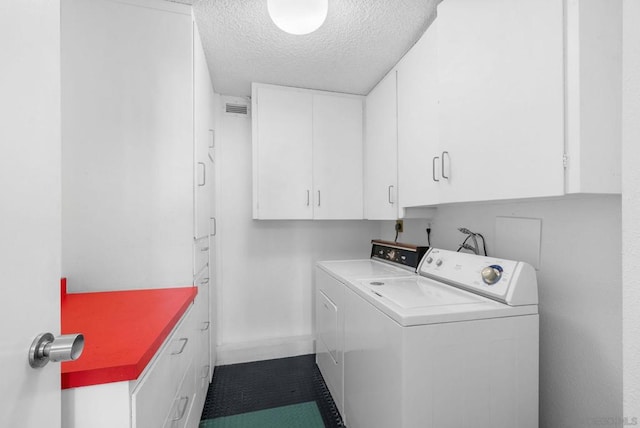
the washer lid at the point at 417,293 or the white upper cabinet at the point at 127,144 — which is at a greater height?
the white upper cabinet at the point at 127,144

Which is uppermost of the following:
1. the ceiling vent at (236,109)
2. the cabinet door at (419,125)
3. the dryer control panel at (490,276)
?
the ceiling vent at (236,109)

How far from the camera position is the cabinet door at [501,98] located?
2.94ft

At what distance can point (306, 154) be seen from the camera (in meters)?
2.25

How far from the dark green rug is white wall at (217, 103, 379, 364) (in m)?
0.68

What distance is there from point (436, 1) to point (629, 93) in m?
1.12

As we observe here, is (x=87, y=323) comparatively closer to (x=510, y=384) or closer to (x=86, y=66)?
(x=86, y=66)

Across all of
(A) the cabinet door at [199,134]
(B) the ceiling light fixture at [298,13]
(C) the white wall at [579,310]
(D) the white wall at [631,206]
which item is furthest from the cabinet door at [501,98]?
(A) the cabinet door at [199,134]

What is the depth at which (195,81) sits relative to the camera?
1486 mm

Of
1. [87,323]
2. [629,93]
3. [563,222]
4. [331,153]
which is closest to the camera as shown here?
[629,93]

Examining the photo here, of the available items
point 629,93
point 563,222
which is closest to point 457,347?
point 563,222

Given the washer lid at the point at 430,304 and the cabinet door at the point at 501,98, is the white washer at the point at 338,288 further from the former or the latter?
the cabinet door at the point at 501,98

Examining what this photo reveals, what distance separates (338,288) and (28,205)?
1496mm

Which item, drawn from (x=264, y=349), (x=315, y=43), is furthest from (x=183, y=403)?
(x=315, y=43)

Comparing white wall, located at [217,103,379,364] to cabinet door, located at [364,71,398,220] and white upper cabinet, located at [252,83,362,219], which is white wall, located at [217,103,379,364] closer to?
white upper cabinet, located at [252,83,362,219]
